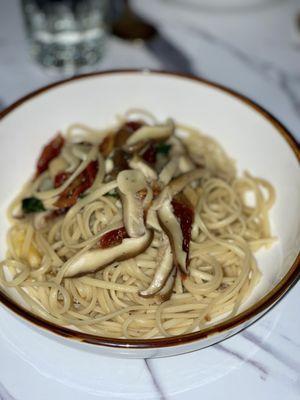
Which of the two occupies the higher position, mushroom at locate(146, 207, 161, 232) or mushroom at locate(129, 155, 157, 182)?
mushroom at locate(129, 155, 157, 182)

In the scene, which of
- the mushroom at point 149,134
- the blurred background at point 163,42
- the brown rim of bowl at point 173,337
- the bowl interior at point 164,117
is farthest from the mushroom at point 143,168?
the blurred background at point 163,42

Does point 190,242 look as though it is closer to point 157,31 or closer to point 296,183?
point 296,183

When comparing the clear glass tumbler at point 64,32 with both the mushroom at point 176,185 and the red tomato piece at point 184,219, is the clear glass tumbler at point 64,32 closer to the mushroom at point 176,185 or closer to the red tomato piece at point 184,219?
the mushroom at point 176,185

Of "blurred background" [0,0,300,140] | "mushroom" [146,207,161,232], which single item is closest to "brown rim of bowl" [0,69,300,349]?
"mushroom" [146,207,161,232]

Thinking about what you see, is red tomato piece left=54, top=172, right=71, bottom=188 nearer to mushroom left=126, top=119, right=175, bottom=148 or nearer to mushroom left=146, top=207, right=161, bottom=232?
mushroom left=126, top=119, right=175, bottom=148

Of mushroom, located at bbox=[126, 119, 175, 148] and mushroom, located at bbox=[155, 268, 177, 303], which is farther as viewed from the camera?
mushroom, located at bbox=[126, 119, 175, 148]

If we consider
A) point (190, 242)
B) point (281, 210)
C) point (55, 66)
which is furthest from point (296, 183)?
point (55, 66)

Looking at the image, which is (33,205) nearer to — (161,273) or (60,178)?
(60,178)
